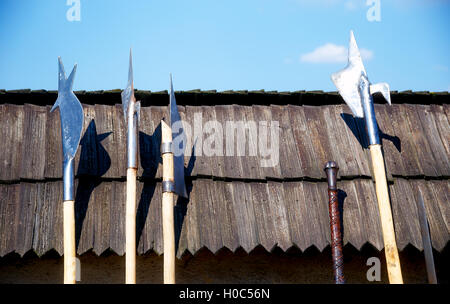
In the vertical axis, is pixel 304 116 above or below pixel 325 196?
above

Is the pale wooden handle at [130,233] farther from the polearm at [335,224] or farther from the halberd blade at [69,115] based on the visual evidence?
the polearm at [335,224]

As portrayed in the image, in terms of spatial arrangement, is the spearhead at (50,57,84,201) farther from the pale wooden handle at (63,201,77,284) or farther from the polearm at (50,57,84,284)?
the pale wooden handle at (63,201,77,284)

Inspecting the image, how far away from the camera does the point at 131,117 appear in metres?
5.59

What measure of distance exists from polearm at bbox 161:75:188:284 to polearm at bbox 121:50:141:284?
12.4 inches

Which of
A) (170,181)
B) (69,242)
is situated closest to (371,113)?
(170,181)

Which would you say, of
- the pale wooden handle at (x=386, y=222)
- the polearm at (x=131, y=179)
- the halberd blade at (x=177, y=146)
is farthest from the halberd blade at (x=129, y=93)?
the pale wooden handle at (x=386, y=222)

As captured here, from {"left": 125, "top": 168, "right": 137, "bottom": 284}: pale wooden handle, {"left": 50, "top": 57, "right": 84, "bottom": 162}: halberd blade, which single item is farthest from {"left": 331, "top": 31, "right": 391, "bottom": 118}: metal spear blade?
{"left": 50, "top": 57, "right": 84, "bottom": 162}: halberd blade

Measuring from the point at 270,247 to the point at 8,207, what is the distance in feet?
9.39

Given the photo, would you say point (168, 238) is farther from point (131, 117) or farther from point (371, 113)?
point (371, 113)

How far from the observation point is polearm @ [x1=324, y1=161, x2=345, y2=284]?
17.2 ft

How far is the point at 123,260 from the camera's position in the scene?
5508 millimetres

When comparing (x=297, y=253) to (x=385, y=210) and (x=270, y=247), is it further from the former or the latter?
(x=385, y=210)

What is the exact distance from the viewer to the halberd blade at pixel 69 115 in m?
5.45

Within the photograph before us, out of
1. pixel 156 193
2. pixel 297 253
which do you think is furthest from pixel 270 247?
pixel 156 193
